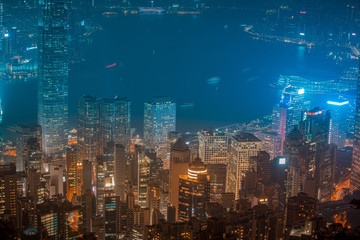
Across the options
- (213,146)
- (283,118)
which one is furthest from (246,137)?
(283,118)

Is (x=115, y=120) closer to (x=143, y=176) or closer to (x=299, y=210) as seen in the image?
(x=143, y=176)

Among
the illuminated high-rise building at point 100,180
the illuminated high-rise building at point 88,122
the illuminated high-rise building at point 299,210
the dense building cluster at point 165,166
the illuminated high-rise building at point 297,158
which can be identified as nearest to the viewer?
the illuminated high-rise building at point 299,210

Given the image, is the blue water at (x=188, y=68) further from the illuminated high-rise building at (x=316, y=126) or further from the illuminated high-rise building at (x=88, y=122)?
the illuminated high-rise building at (x=316, y=126)

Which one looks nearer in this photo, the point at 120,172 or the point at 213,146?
the point at 120,172

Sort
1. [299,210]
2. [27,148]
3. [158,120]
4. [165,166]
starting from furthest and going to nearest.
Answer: [158,120] → [27,148] → [165,166] → [299,210]

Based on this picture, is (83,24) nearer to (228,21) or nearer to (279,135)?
(228,21)

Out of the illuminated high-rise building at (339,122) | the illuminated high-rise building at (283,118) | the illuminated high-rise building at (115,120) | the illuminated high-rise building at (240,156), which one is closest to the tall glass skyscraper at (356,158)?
the illuminated high-rise building at (339,122)
